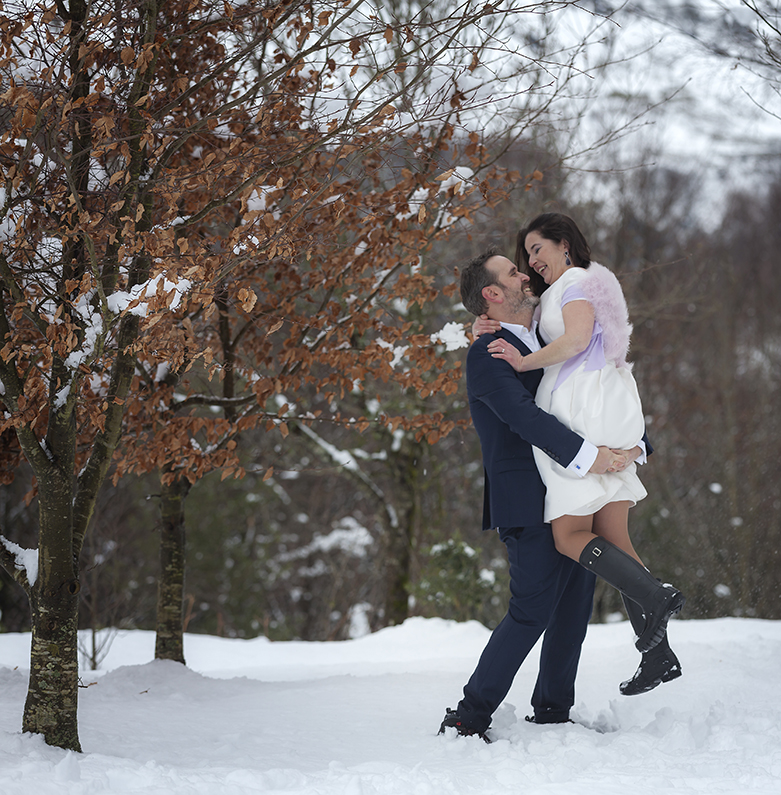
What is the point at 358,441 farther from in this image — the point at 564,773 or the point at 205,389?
the point at 564,773

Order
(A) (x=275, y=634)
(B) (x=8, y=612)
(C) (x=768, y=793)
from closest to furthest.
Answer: (C) (x=768, y=793) < (B) (x=8, y=612) < (A) (x=275, y=634)

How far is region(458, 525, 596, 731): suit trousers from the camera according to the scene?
266 cm

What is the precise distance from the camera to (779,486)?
12.1 m

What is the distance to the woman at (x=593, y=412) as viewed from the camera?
2557mm

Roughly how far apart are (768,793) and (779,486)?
11.2 metres

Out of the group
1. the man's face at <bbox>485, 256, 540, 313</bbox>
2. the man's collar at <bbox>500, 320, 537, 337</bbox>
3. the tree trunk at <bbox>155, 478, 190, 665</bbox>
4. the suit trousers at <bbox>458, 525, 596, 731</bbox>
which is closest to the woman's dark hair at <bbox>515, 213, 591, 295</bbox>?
the man's face at <bbox>485, 256, 540, 313</bbox>

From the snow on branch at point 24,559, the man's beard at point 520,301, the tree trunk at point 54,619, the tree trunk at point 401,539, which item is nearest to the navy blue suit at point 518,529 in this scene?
the man's beard at point 520,301

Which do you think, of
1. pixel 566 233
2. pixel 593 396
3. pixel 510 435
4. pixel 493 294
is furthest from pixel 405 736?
pixel 566 233

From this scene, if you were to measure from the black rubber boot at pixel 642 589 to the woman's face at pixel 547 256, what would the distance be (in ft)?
3.40

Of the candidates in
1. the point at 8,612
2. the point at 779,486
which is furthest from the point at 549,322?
the point at 779,486

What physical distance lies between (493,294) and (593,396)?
21.2 inches

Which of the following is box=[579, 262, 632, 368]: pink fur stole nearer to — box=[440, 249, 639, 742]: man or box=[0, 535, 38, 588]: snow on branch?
box=[440, 249, 639, 742]: man

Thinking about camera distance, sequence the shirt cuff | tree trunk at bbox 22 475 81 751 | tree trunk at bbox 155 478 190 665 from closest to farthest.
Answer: tree trunk at bbox 22 475 81 751 → the shirt cuff → tree trunk at bbox 155 478 190 665

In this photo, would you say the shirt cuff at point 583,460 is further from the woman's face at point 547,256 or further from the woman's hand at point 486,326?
the woman's face at point 547,256
